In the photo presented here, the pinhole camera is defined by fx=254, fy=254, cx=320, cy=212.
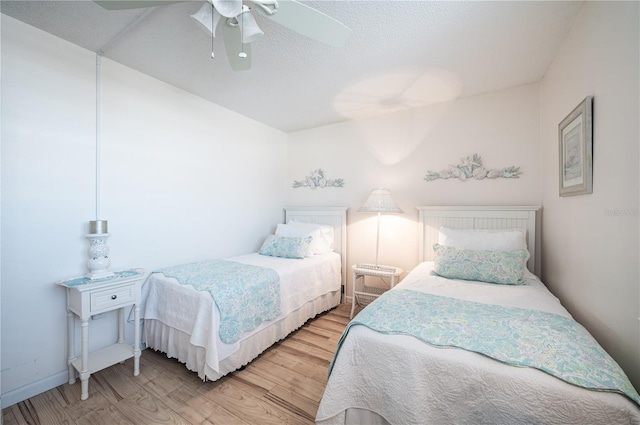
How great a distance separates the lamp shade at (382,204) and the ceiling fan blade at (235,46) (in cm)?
188

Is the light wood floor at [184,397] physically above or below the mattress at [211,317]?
below

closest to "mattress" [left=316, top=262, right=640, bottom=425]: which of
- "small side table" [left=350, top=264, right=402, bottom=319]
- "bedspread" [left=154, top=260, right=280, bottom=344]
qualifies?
"bedspread" [left=154, top=260, right=280, bottom=344]

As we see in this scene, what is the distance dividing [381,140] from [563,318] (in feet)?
7.97

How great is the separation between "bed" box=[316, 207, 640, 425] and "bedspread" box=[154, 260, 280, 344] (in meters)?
0.88

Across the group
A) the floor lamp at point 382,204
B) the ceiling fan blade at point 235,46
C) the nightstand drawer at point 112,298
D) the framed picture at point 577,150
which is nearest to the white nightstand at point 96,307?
the nightstand drawer at point 112,298

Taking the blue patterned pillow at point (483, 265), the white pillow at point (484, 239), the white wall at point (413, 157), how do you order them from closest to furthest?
the blue patterned pillow at point (483, 265) → the white pillow at point (484, 239) → the white wall at point (413, 157)

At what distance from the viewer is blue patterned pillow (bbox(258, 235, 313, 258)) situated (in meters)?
2.86

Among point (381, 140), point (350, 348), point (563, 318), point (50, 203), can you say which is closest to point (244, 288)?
point (350, 348)

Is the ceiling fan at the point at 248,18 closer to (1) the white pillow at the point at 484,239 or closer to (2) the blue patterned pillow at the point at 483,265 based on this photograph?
(2) the blue patterned pillow at the point at 483,265

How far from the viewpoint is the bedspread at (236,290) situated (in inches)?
71.5

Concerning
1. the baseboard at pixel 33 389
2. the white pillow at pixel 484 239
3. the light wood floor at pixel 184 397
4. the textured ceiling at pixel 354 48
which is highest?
the textured ceiling at pixel 354 48

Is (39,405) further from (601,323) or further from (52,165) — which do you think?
(601,323)

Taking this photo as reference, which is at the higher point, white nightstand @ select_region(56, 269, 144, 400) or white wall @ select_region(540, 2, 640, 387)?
white wall @ select_region(540, 2, 640, 387)

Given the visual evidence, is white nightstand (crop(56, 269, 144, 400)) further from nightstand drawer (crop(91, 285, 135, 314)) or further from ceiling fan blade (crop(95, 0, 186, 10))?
ceiling fan blade (crop(95, 0, 186, 10))
